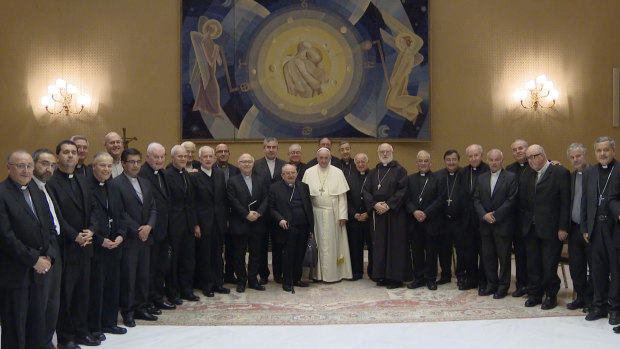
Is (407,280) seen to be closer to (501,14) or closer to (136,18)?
(501,14)

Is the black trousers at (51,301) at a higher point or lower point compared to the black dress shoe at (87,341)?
higher

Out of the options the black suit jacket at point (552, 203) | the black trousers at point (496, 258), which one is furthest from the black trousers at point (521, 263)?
the black suit jacket at point (552, 203)

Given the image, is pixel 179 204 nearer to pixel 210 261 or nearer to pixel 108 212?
pixel 210 261

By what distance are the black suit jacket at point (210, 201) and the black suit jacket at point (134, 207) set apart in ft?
3.22

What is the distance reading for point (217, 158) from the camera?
7805 millimetres

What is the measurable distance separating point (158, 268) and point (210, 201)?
105 centimetres

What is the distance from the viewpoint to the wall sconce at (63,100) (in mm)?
9562

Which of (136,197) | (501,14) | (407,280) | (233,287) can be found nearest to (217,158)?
(233,287)

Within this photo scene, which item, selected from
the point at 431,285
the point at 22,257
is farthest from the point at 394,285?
the point at 22,257

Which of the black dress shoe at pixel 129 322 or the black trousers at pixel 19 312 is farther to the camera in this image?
the black dress shoe at pixel 129 322

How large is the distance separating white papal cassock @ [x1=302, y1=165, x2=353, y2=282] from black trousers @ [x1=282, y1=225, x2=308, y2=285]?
31 cm

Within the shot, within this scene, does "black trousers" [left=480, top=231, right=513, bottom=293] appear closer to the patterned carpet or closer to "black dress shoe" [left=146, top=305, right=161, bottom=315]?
the patterned carpet

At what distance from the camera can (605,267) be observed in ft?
18.7

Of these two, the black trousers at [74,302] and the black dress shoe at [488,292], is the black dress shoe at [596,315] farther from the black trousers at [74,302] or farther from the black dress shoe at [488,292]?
the black trousers at [74,302]
